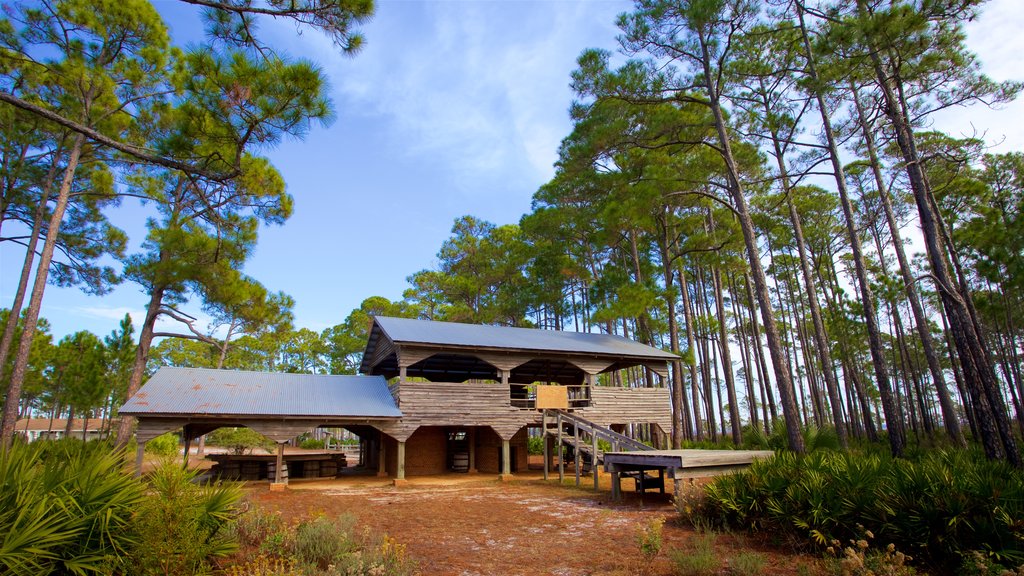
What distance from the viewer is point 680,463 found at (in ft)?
34.5

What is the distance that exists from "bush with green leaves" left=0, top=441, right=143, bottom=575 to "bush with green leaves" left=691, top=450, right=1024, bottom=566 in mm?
7440

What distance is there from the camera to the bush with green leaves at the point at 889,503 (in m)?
5.39

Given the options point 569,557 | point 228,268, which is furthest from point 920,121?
point 228,268

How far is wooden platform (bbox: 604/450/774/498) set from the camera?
418 inches

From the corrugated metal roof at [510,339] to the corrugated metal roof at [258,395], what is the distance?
2.30 metres

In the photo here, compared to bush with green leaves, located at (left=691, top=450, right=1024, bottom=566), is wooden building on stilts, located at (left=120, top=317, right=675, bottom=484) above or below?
above

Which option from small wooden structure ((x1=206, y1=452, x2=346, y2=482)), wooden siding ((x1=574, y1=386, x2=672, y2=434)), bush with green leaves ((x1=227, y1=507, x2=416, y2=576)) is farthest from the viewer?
wooden siding ((x1=574, y1=386, x2=672, y2=434))

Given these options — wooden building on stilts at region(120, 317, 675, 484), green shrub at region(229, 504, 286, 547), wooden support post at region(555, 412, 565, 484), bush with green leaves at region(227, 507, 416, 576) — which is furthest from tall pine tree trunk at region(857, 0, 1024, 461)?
green shrub at region(229, 504, 286, 547)

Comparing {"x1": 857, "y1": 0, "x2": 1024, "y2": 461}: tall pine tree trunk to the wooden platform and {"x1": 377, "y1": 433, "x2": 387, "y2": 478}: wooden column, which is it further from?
{"x1": 377, "y1": 433, "x2": 387, "y2": 478}: wooden column

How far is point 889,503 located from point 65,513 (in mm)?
8397

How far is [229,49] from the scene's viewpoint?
26.7ft

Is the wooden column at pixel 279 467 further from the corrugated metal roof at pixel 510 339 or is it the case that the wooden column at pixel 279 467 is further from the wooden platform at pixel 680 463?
the wooden platform at pixel 680 463

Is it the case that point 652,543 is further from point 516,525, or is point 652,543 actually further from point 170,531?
point 170,531

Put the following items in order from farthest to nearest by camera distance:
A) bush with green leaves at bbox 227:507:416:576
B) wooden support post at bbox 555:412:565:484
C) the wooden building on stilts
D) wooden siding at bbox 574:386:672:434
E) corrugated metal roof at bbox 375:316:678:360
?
wooden siding at bbox 574:386:672:434 → corrugated metal roof at bbox 375:316:678:360 → wooden support post at bbox 555:412:565:484 → the wooden building on stilts → bush with green leaves at bbox 227:507:416:576
